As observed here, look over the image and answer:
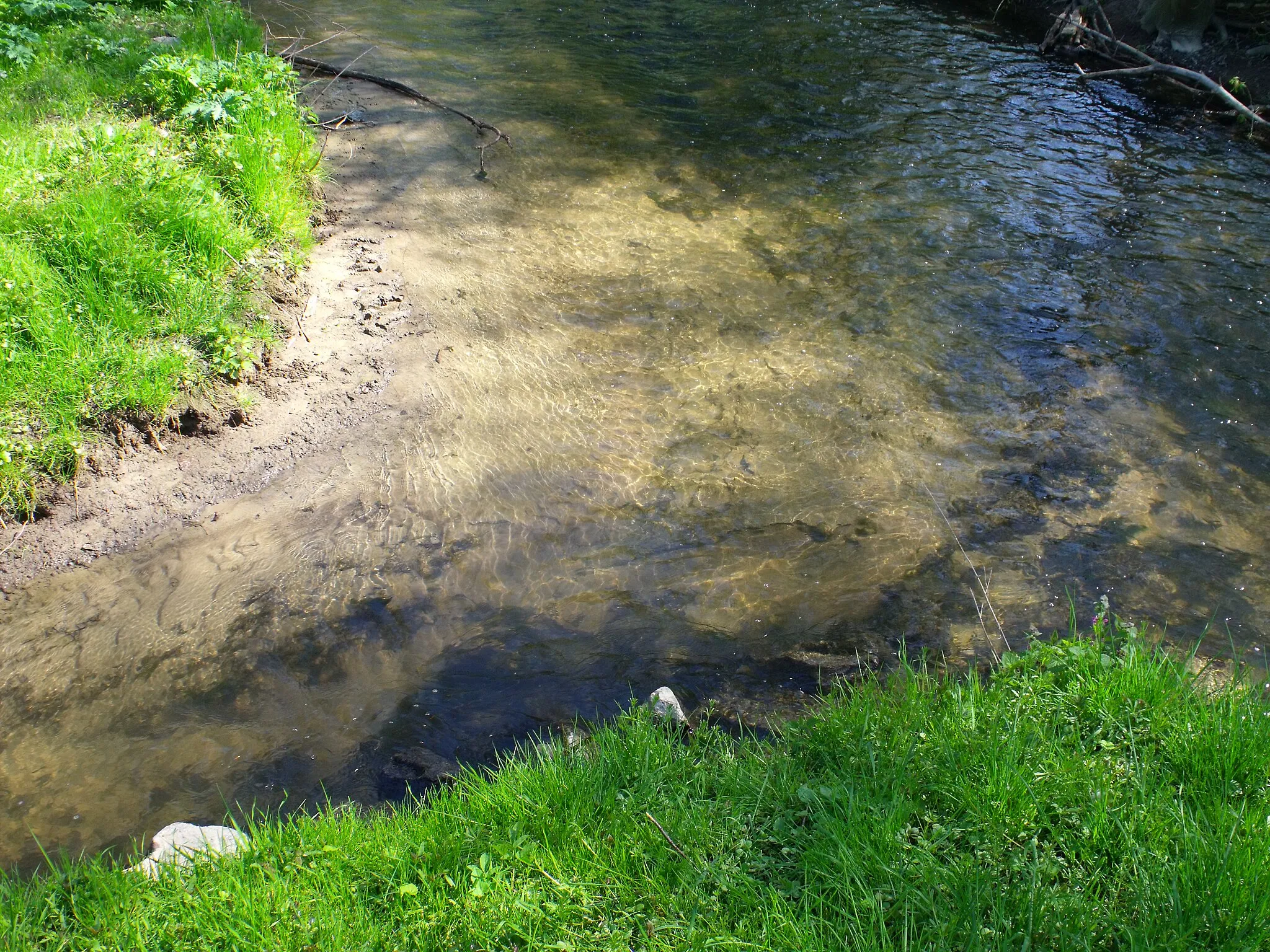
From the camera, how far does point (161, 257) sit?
195 inches

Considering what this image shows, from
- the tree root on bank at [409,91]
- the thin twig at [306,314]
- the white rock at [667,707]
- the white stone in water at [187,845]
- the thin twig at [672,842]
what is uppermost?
the tree root on bank at [409,91]

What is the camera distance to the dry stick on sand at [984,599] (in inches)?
149

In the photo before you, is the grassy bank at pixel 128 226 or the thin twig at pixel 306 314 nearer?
the grassy bank at pixel 128 226

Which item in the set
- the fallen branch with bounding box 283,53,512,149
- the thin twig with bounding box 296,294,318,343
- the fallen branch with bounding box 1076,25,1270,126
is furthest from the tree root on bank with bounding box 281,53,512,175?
the fallen branch with bounding box 1076,25,1270,126

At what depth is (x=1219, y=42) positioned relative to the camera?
9.67 meters

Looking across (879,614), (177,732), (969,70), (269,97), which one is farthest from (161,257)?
(969,70)

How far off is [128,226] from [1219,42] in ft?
35.6

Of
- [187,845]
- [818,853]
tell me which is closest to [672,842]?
[818,853]

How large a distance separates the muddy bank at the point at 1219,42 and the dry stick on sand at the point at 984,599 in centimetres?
738

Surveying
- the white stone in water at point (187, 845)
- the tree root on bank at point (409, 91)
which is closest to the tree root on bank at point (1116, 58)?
the tree root on bank at point (409, 91)

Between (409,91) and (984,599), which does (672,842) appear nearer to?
(984,599)

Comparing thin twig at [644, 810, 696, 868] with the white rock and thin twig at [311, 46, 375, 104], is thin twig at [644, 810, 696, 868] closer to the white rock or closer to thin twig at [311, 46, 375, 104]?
the white rock

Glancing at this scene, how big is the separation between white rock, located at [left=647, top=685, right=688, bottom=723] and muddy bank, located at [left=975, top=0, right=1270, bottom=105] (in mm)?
9115

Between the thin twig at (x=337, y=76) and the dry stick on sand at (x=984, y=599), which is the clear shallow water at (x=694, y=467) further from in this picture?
the thin twig at (x=337, y=76)
